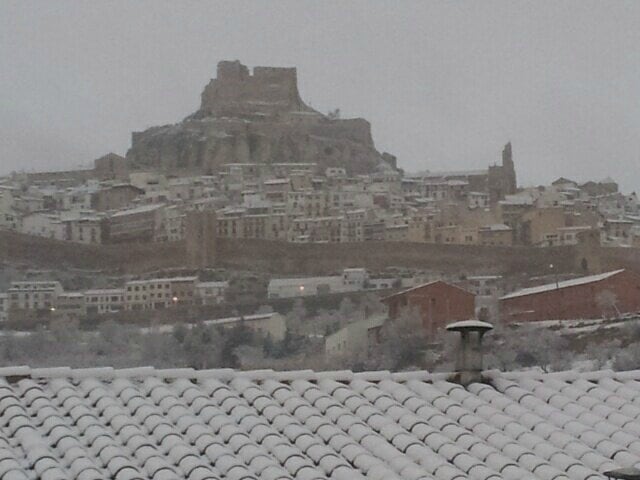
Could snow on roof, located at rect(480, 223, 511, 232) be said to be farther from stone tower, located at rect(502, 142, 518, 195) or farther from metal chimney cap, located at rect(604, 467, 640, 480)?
metal chimney cap, located at rect(604, 467, 640, 480)

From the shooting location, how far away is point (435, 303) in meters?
24.5

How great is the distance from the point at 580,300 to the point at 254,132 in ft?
79.3

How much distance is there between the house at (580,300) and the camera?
2272 centimetres

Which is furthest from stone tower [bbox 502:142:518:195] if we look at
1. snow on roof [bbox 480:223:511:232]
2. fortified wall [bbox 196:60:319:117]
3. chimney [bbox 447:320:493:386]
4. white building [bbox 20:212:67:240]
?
chimney [bbox 447:320:493:386]

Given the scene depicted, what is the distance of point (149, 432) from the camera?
260 cm

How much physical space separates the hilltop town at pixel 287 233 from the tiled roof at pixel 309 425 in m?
17.9

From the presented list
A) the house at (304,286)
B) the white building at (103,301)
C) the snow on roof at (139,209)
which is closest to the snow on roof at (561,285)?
the house at (304,286)

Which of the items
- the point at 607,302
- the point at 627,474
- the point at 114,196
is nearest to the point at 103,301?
the point at 114,196

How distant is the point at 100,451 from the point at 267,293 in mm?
26727

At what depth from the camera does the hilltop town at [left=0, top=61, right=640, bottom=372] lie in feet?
87.2

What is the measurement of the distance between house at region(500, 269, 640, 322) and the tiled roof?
1939 centimetres

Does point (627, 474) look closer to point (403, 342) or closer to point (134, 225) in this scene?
point (403, 342)

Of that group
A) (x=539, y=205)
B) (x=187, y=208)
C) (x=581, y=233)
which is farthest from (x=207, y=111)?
(x=581, y=233)

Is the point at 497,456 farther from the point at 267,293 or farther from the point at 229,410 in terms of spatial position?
the point at 267,293
